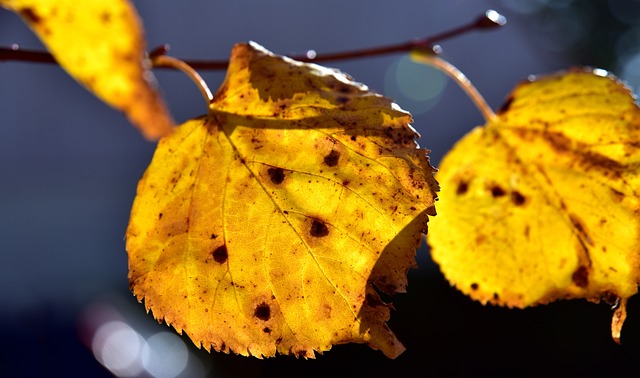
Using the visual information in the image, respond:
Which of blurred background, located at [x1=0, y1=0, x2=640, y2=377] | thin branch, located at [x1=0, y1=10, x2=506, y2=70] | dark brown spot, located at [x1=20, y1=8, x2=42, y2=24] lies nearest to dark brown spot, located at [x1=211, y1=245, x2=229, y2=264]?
thin branch, located at [x1=0, y1=10, x2=506, y2=70]

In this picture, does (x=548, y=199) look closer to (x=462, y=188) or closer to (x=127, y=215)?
(x=462, y=188)

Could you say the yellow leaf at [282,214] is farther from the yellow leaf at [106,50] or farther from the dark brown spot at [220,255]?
the yellow leaf at [106,50]

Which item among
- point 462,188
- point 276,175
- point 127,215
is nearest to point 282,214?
point 276,175

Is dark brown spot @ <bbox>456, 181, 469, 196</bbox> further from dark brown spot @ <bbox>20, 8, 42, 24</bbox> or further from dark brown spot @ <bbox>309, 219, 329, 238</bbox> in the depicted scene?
dark brown spot @ <bbox>20, 8, 42, 24</bbox>

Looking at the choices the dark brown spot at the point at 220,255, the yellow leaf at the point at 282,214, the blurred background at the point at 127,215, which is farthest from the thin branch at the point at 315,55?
the blurred background at the point at 127,215

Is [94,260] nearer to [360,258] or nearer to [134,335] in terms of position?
[134,335]

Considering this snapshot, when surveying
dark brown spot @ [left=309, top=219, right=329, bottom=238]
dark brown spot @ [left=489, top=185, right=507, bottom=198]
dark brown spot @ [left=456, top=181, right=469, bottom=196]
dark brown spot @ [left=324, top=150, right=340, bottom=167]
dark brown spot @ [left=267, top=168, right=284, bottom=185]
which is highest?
dark brown spot @ [left=324, top=150, right=340, bottom=167]

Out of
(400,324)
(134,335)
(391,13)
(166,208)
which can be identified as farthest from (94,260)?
(166,208)
